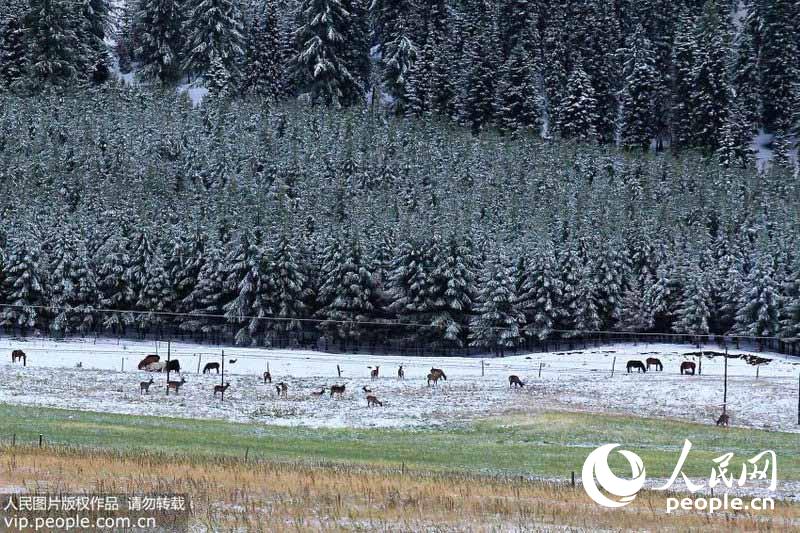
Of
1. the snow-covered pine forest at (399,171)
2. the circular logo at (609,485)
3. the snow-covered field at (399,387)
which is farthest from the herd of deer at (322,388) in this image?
the circular logo at (609,485)

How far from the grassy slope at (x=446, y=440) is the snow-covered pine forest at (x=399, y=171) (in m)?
33.4

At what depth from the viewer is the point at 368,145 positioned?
120375 millimetres

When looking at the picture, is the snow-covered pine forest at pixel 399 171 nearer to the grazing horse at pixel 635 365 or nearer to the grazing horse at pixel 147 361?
the grazing horse at pixel 147 361

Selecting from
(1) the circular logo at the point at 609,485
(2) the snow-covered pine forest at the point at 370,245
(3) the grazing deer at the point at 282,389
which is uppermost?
(2) the snow-covered pine forest at the point at 370,245

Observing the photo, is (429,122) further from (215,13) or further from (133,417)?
(133,417)

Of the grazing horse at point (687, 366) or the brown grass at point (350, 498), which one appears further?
the grazing horse at point (687, 366)

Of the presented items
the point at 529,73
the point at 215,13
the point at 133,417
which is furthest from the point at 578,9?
the point at 133,417

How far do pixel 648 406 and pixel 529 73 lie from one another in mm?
92018

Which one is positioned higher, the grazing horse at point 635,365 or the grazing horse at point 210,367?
the grazing horse at point 635,365

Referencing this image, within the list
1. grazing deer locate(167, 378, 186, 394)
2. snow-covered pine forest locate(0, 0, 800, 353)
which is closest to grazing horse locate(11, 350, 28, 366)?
snow-covered pine forest locate(0, 0, 800, 353)

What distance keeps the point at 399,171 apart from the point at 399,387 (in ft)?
167

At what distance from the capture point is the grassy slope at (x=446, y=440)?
127 ft

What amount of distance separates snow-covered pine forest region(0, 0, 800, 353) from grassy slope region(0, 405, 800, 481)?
110 ft

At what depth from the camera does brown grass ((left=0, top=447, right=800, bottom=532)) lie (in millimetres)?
22250
